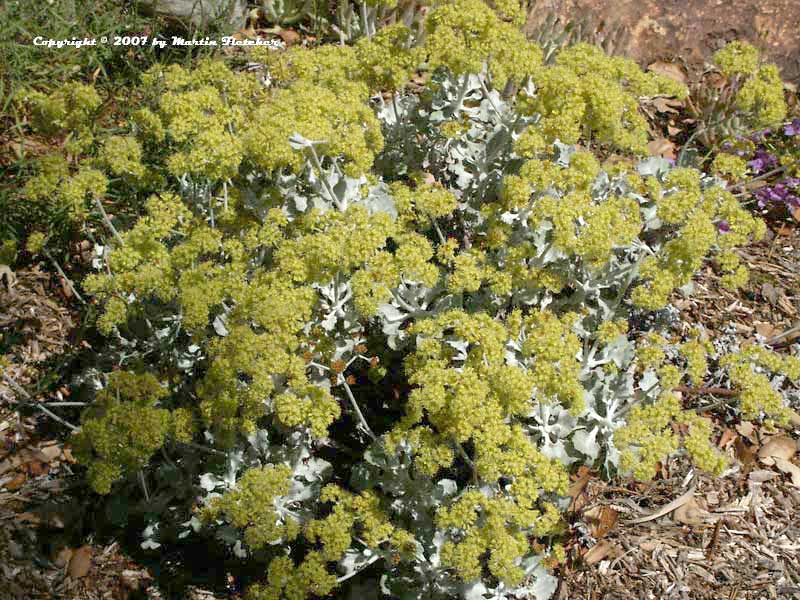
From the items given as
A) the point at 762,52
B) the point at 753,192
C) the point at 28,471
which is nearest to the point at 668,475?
the point at 753,192

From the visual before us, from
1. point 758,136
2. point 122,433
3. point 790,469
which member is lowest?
point 790,469

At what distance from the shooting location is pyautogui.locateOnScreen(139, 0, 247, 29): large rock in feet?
19.1

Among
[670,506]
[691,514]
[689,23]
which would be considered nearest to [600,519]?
[670,506]

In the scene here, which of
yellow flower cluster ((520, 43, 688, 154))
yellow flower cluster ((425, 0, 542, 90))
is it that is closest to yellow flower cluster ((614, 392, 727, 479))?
yellow flower cluster ((520, 43, 688, 154))

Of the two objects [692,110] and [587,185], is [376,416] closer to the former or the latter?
[587,185]

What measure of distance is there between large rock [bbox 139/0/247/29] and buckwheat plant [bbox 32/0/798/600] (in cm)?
174

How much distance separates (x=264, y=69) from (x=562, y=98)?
122 inches

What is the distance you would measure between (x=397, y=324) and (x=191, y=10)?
3.66 m

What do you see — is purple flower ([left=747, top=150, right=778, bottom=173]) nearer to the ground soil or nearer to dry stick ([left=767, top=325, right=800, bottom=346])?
the ground soil

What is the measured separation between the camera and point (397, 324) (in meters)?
3.87

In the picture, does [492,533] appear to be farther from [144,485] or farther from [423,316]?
[144,485]

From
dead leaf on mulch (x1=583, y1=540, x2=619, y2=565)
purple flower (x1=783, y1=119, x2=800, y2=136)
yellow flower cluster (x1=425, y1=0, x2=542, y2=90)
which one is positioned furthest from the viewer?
purple flower (x1=783, y1=119, x2=800, y2=136)

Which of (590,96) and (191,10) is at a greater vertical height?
(590,96)

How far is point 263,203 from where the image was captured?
404 centimetres
